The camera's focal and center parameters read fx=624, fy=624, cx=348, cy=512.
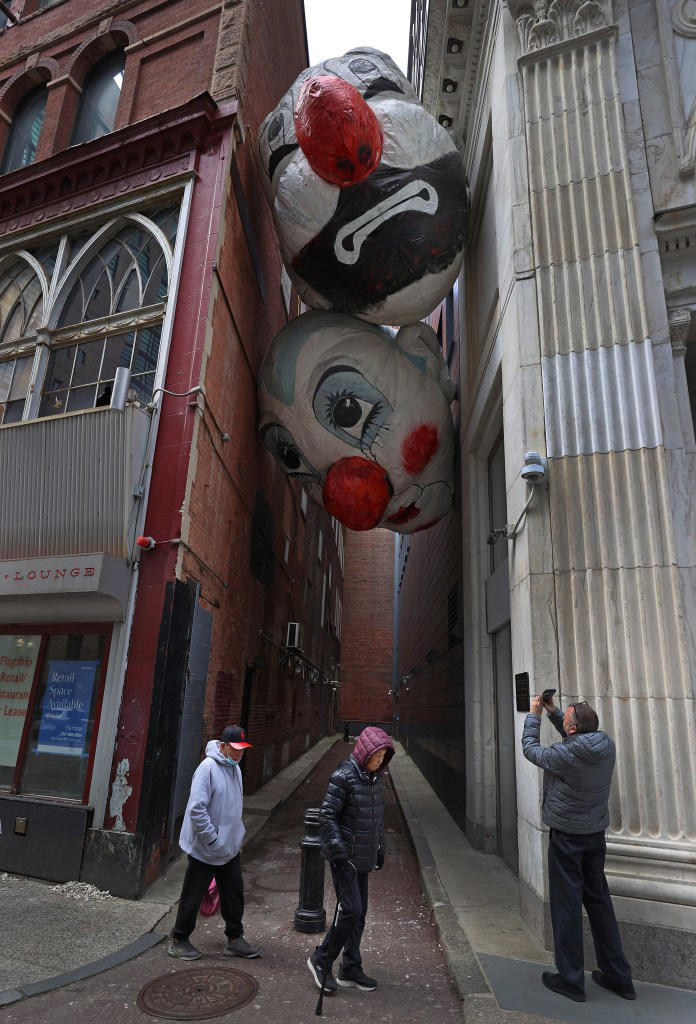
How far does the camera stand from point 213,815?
490 centimetres

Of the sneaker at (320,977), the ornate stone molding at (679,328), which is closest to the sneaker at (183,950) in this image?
the sneaker at (320,977)

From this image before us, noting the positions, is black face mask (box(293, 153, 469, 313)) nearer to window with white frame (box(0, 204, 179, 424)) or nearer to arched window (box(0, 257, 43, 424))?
window with white frame (box(0, 204, 179, 424))

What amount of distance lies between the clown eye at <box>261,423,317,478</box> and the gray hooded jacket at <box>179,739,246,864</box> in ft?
18.4

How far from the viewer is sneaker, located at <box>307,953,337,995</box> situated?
424 cm

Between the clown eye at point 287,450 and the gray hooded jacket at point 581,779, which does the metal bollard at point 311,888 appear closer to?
the gray hooded jacket at point 581,779

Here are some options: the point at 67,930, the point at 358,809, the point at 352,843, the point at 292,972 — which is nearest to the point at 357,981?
the point at 292,972

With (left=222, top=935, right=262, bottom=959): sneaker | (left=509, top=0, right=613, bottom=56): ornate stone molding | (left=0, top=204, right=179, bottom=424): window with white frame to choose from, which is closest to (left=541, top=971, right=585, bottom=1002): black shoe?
(left=222, top=935, right=262, bottom=959): sneaker

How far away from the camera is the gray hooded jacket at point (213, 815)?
15.6 feet

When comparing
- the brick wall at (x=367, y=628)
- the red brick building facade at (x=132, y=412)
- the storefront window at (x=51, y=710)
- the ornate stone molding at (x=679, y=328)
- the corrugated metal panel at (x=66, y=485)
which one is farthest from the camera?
the brick wall at (x=367, y=628)

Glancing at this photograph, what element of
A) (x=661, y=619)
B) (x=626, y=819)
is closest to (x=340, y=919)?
(x=626, y=819)

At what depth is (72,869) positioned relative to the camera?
6.74 meters

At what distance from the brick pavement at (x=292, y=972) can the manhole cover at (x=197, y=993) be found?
0.08m

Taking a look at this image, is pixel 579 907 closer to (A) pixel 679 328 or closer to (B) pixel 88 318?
(A) pixel 679 328

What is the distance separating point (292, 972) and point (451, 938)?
54.3 inches
